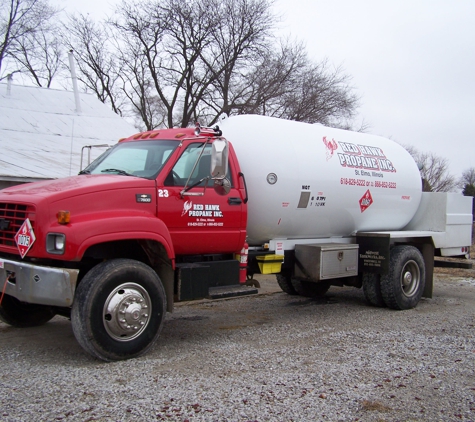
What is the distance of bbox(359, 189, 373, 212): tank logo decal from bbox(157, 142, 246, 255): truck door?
2.79 m

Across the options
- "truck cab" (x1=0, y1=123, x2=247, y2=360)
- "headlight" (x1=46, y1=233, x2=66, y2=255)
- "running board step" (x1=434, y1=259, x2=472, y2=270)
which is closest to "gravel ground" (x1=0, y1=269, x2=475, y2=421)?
"truck cab" (x1=0, y1=123, x2=247, y2=360)

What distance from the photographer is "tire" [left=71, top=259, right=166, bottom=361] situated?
5.54m

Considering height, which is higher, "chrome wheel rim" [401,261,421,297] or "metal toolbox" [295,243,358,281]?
"metal toolbox" [295,243,358,281]

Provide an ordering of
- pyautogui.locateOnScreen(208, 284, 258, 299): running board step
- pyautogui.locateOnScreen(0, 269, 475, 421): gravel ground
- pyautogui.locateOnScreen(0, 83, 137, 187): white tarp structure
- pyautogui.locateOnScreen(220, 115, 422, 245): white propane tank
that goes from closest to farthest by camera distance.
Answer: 1. pyautogui.locateOnScreen(0, 269, 475, 421): gravel ground
2. pyautogui.locateOnScreen(208, 284, 258, 299): running board step
3. pyautogui.locateOnScreen(220, 115, 422, 245): white propane tank
4. pyautogui.locateOnScreen(0, 83, 137, 187): white tarp structure

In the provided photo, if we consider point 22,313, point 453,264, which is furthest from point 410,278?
point 22,313

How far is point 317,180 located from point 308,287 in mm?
2994

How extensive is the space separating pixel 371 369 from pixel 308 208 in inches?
121

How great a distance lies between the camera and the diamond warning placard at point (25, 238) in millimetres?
5559

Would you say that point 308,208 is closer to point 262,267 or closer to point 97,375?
point 262,267

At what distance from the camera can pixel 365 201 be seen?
9.20m

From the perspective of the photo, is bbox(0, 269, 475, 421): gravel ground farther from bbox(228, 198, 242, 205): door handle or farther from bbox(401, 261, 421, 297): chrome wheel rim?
bbox(228, 198, 242, 205): door handle

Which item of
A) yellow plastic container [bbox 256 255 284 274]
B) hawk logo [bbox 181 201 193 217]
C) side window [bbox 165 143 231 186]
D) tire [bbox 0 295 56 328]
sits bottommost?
tire [bbox 0 295 56 328]

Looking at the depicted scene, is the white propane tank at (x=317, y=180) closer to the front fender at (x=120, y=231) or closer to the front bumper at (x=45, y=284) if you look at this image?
the front fender at (x=120, y=231)

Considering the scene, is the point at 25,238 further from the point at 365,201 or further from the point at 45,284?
the point at 365,201
